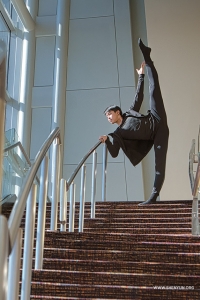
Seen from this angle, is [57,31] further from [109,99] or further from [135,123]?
[135,123]

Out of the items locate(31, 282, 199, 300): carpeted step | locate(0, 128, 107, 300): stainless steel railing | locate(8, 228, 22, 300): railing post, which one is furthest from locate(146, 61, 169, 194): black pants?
locate(8, 228, 22, 300): railing post

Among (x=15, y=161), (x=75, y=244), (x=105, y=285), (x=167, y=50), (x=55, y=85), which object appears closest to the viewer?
(x=105, y=285)

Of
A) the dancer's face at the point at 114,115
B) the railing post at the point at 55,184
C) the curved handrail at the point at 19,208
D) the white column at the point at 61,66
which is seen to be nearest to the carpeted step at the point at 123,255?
the railing post at the point at 55,184

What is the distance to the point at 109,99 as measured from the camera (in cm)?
808

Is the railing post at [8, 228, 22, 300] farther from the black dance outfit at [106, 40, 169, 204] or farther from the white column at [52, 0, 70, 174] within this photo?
the white column at [52, 0, 70, 174]

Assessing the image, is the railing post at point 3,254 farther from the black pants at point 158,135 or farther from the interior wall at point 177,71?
the interior wall at point 177,71

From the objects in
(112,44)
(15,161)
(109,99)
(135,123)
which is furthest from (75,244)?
(112,44)

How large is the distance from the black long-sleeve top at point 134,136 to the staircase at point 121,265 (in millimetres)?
1207

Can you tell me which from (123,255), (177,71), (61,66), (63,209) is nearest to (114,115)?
(63,209)

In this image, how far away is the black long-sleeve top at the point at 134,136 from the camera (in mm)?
4766

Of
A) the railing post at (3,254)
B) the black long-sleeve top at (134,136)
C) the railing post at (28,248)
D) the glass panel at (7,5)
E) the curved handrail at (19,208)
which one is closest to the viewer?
the railing post at (3,254)

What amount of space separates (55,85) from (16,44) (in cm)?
113

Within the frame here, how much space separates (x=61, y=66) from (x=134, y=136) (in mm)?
3819

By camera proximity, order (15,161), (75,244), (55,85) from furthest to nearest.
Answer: (55,85)
(15,161)
(75,244)
